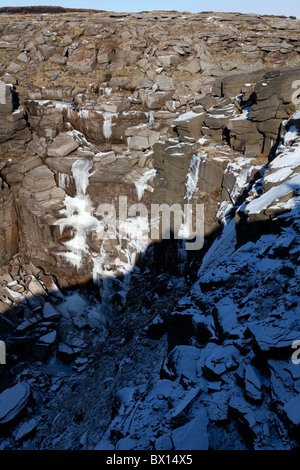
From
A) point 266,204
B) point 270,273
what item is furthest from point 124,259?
point 270,273

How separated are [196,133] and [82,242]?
25.3ft

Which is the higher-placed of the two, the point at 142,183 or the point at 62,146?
the point at 62,146

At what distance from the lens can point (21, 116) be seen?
18828 millimetres

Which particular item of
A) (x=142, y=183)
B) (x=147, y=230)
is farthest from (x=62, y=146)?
(x=147, y=230)

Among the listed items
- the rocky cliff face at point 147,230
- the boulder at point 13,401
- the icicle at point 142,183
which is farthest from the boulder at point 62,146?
the boulder at point 13,401

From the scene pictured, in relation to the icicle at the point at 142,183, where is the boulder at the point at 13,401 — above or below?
below

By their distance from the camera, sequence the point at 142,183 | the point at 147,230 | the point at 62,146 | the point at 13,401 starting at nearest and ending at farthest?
the point at 13,401 → the point at 147,230 → the point at 142,183 → the point at 62,146

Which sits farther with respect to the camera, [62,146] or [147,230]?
[62,146]

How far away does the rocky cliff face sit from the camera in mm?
5285

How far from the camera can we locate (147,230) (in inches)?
631

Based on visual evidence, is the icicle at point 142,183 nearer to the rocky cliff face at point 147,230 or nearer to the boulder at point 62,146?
the rocky cliff face at point 147,230

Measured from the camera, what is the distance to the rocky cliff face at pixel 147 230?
17.3 ft

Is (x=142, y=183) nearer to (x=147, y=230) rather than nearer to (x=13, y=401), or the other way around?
(x=147, y=230)
